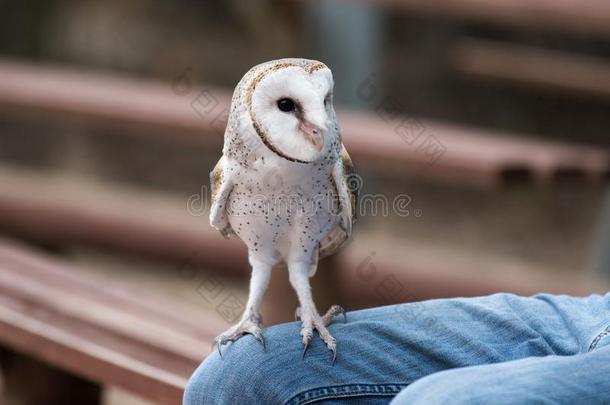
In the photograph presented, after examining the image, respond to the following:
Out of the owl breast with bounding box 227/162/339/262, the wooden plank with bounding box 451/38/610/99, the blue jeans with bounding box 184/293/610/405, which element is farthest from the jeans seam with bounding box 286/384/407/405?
the wooden plank with bounding box 451/38/610/99

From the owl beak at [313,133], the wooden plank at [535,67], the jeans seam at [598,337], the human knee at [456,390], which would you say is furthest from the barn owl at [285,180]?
the wooden plank at [535,67]

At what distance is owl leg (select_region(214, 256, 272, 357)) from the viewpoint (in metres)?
1.05

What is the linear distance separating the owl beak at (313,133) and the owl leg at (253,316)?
0.63 feet

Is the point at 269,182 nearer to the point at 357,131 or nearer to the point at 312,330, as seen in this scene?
the point at 312,330

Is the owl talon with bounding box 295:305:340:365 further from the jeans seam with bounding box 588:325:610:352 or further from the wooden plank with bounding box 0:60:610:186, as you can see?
the wooden plank with bounding box 0:60:610:186

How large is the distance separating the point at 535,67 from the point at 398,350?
2283 millimetres

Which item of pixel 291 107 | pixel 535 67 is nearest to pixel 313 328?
pixel 291 107

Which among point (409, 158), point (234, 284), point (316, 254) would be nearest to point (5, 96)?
point (234, 284)

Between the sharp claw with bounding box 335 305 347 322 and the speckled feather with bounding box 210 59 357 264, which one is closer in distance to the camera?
Answer: the speckled feather with bounding box 210 59 357 264

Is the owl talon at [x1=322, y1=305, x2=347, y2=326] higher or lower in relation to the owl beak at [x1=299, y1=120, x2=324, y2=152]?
lower

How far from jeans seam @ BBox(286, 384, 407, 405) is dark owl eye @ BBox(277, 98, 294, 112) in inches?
11.2

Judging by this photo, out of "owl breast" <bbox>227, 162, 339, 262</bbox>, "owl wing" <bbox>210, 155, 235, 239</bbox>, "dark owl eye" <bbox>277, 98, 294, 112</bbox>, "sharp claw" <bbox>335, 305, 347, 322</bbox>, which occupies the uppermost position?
"dark owl eye" <bbox>277, 98, 294, 112</bbox>

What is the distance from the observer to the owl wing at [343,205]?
1033mm

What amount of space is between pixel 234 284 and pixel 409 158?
3.76 ft
